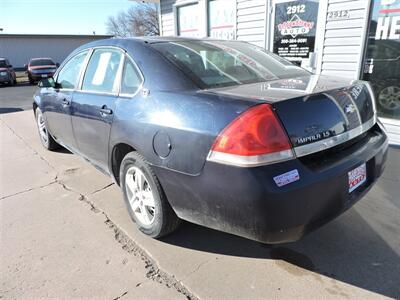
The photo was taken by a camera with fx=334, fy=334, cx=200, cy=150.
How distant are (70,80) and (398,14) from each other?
4.47m

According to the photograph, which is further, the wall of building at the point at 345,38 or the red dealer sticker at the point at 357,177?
the wall of building at the point at 345,38

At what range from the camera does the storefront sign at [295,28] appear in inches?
227

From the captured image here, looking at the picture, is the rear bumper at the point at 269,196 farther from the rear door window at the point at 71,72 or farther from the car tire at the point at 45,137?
the car tire at the point at 45,137

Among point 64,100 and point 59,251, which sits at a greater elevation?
point 64,100

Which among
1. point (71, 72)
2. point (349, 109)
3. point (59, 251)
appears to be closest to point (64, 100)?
point (71, 72)

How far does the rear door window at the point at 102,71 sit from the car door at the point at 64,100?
0.73 ft

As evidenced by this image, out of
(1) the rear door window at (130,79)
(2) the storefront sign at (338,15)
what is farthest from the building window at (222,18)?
(1) the rear door window at (130,79)

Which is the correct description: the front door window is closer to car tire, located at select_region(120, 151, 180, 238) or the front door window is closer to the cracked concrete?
car tire, located at select_region(120, 151, 180, 238)

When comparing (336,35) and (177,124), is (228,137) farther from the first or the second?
(336,35)

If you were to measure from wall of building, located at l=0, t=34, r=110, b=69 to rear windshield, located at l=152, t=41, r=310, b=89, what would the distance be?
37266 millimetres

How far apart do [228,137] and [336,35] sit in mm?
4477

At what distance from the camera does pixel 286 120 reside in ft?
6.06

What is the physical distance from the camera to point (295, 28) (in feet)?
19.9

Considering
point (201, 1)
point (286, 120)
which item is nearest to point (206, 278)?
point (286, 120)
